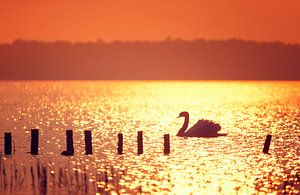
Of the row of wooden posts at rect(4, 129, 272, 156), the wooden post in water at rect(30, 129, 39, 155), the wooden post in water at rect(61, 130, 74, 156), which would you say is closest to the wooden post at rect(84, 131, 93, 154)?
the row of wooden posts at rect(4, 129, 272, 156)

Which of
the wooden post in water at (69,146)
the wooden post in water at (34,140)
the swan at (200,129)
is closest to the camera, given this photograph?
the wooden post in water at (34,140)

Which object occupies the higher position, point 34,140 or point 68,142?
point 34,140

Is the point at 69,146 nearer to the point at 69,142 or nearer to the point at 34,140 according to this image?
the point at 69,142

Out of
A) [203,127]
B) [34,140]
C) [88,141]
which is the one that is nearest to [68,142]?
[88,141]

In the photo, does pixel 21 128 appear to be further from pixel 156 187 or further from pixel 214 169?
pixel 156 187

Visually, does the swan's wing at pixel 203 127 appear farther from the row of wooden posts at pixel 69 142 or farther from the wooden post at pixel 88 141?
the wooden post at pixel 88 141

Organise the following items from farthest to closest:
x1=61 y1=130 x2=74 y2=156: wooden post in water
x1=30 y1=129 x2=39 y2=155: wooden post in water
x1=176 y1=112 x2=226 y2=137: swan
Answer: x1=176 y1=112 x2=226 y2=137: swan, x1=61 y1=130 x2=74 y2=156: wooden post in water, x1=30 y1=129 x2=39 y2=155: wooden post in water

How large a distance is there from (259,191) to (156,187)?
4564 millimetres

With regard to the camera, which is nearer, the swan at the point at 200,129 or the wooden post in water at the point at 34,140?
the wooden post in water at the point at 34,140

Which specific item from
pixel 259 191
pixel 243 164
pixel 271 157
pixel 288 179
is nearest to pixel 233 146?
pixel 271 157

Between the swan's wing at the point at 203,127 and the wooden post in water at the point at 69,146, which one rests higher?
the swan's wing at the point at 203,127

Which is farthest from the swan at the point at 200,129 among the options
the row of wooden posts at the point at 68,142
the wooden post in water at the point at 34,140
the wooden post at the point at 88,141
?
the wooden post in water at the point at 34,140

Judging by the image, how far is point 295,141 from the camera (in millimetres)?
67250

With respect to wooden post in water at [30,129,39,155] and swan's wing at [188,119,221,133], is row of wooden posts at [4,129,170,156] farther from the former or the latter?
swan's wing at [188,119,221,133]
